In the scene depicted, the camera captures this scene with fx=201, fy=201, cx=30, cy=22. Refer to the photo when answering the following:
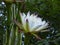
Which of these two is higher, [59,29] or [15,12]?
[15,12]

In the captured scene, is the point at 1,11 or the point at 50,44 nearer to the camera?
the point at 50,44

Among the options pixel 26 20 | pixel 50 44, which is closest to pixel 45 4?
pixel 50 44

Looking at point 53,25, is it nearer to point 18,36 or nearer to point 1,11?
point 1,11

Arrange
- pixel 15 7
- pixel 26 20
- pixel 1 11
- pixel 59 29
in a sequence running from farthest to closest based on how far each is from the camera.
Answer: pixel 1 11 → pixel 59 29 → pixel 15 7 → pixel 26 20

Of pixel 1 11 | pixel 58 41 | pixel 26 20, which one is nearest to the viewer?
pixel 26 20

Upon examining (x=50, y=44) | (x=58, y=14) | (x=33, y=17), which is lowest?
(x=50, y=44)

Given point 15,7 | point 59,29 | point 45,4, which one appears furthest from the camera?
point 45,4

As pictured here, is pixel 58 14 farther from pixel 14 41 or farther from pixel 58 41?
pixel 14 41

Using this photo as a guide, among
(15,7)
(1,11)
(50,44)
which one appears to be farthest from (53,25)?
(15,7)

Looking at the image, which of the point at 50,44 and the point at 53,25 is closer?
the point at 50,44
